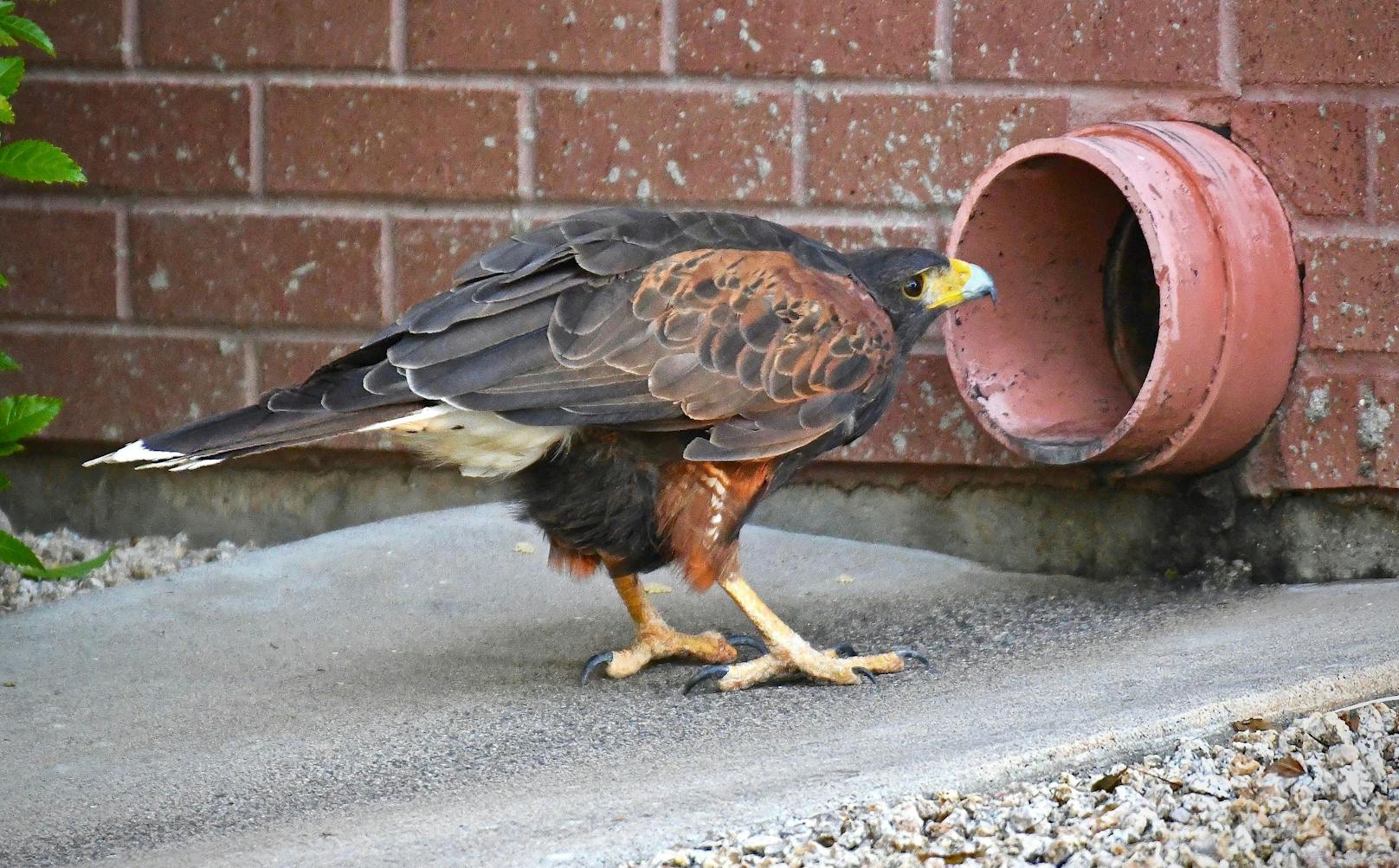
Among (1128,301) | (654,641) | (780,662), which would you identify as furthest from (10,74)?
(1128,301)

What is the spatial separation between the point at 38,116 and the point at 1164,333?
327 cm

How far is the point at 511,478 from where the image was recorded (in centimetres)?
350

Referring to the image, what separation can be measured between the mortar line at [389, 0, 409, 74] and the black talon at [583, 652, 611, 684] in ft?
6.21

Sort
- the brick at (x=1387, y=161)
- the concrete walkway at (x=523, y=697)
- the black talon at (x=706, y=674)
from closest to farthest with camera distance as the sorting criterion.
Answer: the concrete walkway at (x=523, y=697), the black talon at (x=706, y=674), the brick at (x=1387, y=161)

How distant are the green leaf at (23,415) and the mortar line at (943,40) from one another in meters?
2.49

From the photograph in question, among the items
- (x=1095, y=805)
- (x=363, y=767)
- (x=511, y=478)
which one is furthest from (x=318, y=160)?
(x=1095, y=805)

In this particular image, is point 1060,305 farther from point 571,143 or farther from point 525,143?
point 525,143

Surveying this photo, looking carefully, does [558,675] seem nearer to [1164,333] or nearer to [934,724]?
[934,724]

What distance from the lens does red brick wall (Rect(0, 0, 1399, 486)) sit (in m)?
4.05

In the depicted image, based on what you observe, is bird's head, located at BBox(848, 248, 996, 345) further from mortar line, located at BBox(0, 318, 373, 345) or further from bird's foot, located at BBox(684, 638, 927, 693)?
mortar line, located at BBox(0, 318, 373, 345)

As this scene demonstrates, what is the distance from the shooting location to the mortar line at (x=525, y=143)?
441cm

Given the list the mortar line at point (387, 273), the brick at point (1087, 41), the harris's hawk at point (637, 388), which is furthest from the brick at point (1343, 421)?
the mortar line at point (387, 273)

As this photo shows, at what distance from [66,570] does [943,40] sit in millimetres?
2771

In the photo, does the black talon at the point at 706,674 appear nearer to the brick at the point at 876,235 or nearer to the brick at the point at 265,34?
the brick at the point at 876,235
